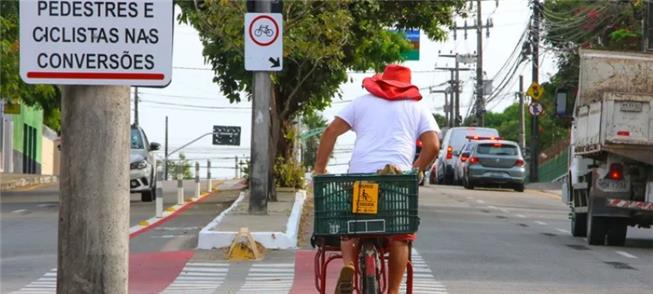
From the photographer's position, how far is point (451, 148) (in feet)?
174

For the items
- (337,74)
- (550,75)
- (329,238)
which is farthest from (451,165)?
(329,238)

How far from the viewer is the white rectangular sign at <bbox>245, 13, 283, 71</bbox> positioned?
21.2 metres

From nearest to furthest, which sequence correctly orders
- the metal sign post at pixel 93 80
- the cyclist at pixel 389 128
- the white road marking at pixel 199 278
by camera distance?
the metal sign post at pixel 93 80, the cyclist at pixel 389 128, the white road marking at pixel 199 278

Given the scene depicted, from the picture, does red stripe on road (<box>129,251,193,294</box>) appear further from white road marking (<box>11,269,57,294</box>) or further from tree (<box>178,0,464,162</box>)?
tree (<box>178,0,464,162</box>)

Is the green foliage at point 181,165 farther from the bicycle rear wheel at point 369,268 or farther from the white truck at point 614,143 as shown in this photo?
the bicycle rear wheel at point 369,268

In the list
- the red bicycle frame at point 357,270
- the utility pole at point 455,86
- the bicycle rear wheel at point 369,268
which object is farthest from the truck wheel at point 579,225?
the utility pole at point 455,86

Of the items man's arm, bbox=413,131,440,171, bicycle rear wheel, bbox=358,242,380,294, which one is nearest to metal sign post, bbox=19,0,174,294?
bicycle rear wheel, bbox=358,242,380,294

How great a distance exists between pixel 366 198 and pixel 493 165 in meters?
34.9

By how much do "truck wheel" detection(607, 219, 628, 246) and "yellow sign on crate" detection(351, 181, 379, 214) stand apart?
12.3m

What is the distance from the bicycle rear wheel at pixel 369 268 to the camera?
870cm

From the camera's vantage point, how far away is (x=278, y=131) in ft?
97.1

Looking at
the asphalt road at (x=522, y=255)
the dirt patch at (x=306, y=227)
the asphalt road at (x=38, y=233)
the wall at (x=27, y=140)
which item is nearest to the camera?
the asphalt road at (x=522, y=255)

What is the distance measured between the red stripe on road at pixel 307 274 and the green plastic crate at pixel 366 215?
5.12 metres

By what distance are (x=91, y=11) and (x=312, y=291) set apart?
827cm
